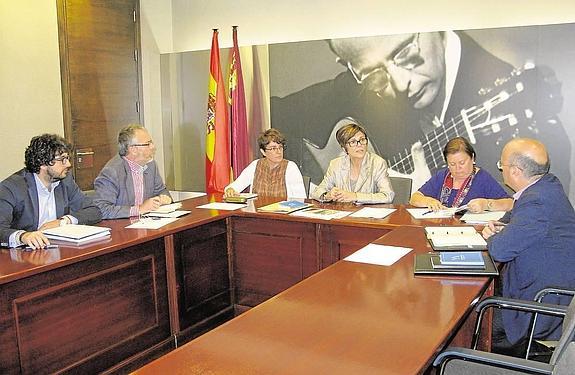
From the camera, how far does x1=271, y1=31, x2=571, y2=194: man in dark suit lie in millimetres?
4242

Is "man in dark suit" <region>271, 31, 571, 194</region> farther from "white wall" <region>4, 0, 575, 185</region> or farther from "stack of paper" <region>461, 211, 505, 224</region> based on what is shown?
"stack of paper" <region>461, 211, 505, 224</region>

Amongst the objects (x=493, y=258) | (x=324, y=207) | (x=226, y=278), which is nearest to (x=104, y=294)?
(x=226, y=278)

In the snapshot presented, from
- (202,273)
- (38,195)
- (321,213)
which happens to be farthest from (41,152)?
(321,213)

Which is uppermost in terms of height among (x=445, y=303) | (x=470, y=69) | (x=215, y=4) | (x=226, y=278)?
(x=215, y=4)

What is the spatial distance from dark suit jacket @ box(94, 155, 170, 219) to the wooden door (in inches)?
61.7

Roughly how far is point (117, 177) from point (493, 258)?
Result: 228 cm

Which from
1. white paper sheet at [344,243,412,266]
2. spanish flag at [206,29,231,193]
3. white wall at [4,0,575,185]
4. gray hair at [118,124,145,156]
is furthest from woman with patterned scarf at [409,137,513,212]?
spanish flag at [206,29,231,193]

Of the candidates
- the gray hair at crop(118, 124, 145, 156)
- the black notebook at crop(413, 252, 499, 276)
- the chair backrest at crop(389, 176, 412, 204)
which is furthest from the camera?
the chair backrest at crop(389, 176, 412, 204)

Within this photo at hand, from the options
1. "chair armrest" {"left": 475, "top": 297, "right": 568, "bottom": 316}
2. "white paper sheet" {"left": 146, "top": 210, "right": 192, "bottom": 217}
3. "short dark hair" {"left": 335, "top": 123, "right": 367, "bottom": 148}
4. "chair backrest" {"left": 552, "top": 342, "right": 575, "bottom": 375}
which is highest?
"short dark hair" {"left": 335, "top": 123, "right": 367, "bottom": 148}

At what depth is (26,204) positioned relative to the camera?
295cm

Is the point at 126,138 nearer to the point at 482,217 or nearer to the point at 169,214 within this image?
the point at 169,214

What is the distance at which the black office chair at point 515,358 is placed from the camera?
1366 millimetres

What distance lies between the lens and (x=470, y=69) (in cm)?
443

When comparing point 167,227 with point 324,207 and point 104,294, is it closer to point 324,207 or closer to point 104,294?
point 104,294
